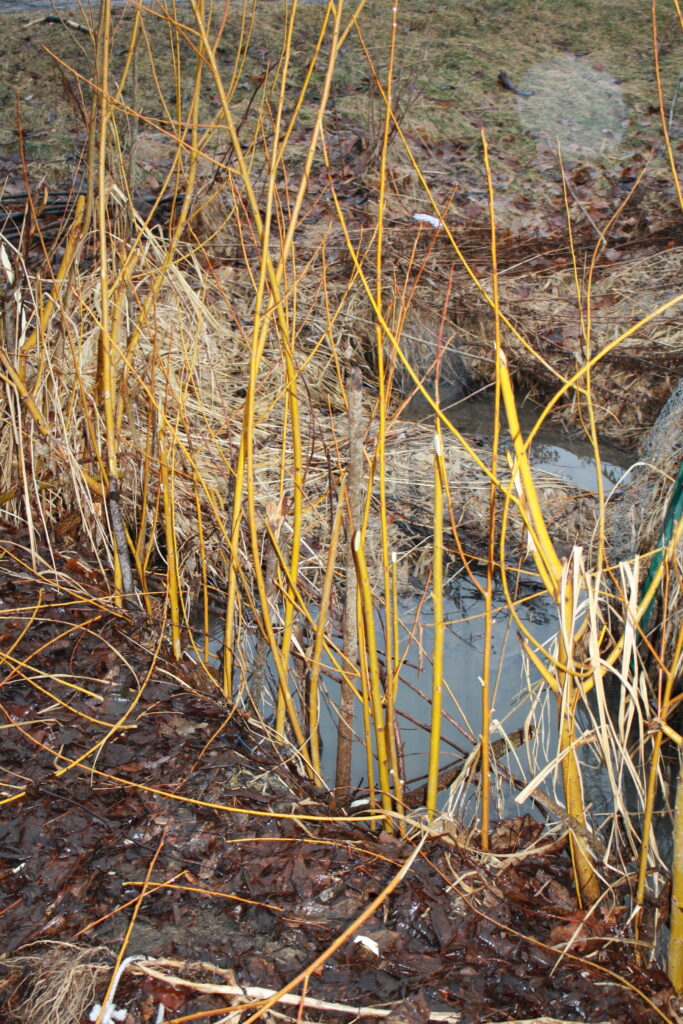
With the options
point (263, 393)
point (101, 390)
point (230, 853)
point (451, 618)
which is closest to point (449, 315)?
point (263, 393)

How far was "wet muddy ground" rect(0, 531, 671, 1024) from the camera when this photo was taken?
144 cm

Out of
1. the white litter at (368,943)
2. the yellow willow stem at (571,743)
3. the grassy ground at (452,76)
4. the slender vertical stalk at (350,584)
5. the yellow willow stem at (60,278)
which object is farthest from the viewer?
the grassy ground at (452,76)

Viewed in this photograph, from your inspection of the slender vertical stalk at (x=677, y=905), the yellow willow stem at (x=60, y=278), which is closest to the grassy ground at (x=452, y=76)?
the yellow willow stem at (x=60, y=278)

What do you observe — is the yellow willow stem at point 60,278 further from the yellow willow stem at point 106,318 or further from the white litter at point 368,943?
the white litter at point 368,943

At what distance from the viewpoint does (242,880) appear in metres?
1.63

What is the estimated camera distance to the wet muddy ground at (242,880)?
4.71ft

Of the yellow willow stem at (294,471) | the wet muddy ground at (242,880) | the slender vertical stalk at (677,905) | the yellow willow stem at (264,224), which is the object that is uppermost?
the yellow willow stem at (264,224)

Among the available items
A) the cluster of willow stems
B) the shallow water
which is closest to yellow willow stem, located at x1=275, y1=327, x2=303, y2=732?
the cluster of willow stems

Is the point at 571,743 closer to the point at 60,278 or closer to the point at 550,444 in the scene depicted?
the point at 60,278

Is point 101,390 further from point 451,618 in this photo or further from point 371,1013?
point 371,1013

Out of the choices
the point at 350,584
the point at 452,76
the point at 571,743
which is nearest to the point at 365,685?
the point at 350,584

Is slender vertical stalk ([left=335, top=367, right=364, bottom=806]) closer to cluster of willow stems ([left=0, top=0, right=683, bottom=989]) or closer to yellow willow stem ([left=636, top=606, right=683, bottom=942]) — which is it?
cluster of willow stems ([left=0, top=0, right=683, bottom=989])

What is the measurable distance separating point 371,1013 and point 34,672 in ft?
3.83

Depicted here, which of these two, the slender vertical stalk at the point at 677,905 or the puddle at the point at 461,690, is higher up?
the slender vertical stalk at the point at 677,905
